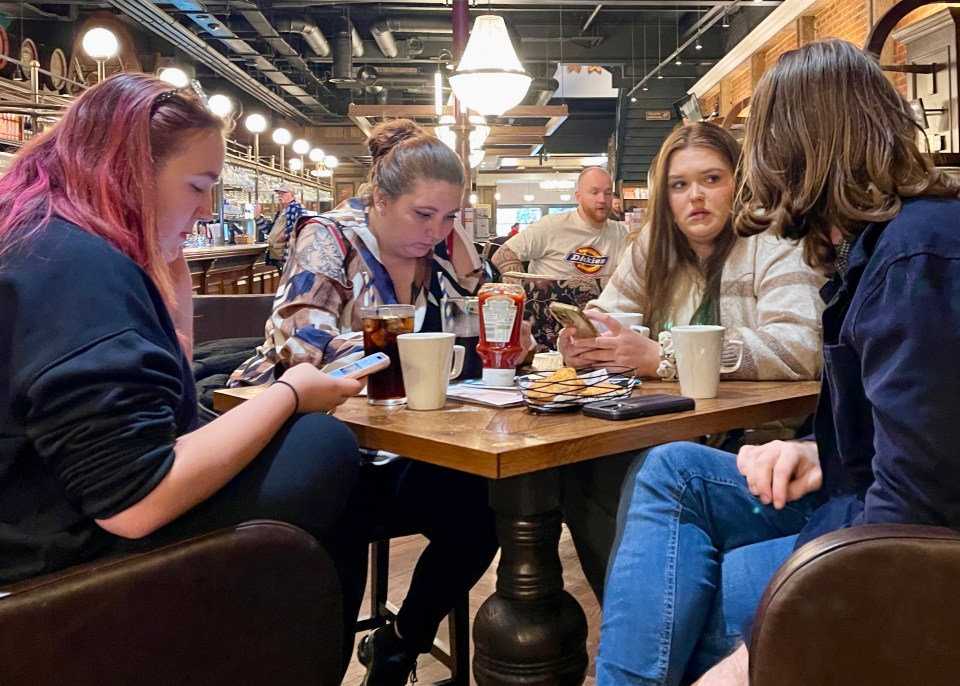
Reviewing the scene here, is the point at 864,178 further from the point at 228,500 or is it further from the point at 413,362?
the point at 228,500

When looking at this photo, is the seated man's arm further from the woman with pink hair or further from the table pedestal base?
the woman with pink hair

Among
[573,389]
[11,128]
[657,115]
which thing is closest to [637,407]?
[573,389]

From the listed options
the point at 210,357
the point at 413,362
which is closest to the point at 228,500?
the point at 413,362

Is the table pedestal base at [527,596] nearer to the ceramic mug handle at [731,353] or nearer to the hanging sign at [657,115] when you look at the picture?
the ceramic mug handle at [731,353]

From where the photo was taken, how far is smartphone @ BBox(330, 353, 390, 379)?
1.32 meters

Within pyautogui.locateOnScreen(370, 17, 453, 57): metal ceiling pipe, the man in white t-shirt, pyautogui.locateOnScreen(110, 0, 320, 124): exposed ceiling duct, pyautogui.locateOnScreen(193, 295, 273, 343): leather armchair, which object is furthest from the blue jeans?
pyautogui.locateOnScreen(370, 17, 453, 57): metal ceiling pipe

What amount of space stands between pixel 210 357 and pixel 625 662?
153 centimetres

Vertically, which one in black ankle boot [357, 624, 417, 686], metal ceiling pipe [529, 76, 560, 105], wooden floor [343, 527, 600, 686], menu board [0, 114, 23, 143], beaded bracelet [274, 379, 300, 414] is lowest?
wooden floor [343, 527, 600, 686]

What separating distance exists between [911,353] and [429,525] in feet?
3.50

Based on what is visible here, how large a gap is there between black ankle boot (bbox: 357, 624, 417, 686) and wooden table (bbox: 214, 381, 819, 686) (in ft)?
0.96

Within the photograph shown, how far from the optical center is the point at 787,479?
121 centimetres

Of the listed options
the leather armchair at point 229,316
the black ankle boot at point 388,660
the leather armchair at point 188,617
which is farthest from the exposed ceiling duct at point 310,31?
the leather armchair at point 188,617

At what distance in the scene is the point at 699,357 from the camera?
1464 mm

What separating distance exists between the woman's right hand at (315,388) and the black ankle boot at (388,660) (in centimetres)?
65
